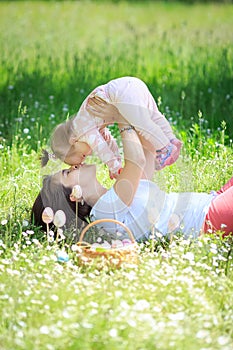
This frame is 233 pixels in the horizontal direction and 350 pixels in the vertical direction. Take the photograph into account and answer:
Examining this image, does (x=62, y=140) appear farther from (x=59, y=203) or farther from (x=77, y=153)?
(x=59, y=203)

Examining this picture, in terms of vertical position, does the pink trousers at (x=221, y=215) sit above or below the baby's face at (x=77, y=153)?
below

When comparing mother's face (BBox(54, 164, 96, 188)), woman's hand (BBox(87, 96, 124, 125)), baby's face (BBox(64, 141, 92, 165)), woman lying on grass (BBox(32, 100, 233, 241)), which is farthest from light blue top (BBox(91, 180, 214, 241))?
woman's hand (BBox(87, 96, 124, 125))

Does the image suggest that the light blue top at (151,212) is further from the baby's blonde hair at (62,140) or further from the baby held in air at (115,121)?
the baby's blonde hair at (62,140)

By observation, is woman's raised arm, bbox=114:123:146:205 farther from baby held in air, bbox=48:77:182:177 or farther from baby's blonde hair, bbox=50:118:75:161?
baby's blonde hair, bbox=50:118:75:161

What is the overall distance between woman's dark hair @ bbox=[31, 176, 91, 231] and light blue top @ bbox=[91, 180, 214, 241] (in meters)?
0.09

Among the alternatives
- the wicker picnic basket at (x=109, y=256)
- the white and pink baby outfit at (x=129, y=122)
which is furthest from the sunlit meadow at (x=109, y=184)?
the white and pink baby outfit at (x=129, y=122)

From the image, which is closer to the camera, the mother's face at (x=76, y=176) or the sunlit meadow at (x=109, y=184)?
the sunlit meadow at (x=109, y=184)

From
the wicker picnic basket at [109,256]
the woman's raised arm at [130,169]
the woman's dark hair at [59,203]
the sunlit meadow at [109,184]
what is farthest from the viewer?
the woman's dark hair at [59,203]

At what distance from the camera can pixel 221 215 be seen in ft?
12.6

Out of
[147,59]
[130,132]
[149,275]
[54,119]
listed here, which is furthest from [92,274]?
[147,59]

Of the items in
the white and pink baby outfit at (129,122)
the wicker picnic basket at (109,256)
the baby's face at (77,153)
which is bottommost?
the wicker picnic basket at (109,256)

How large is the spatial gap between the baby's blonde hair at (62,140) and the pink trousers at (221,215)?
793 mm

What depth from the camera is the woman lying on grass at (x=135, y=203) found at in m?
3.74

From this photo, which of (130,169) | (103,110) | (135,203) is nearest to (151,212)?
(135,203)
